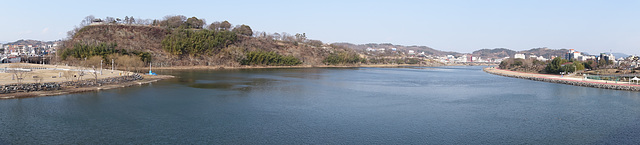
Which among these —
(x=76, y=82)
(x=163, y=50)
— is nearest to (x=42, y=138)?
(x=76, y=82)

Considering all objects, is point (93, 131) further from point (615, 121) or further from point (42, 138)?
point (615, 121)

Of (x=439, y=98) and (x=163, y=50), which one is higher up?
(x=163, y=50)

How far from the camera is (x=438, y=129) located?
47.5ft

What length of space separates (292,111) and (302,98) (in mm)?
5154

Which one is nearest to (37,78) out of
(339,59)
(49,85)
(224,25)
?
(49,85)

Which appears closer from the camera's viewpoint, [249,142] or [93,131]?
[249,142]

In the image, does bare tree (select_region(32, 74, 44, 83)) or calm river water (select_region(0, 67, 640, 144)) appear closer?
calm river water (select_region(0, 67, 640, 144))

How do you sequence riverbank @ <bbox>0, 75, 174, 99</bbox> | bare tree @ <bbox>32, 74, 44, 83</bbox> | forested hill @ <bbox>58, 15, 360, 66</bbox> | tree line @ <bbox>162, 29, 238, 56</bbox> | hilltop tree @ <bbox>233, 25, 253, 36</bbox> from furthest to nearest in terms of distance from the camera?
hilltop tree @ <bbox>233, 25, 253, 36</bbox> → tree line @ <bbox>162, 29, 238, 56</bbox> → forested hill @ <bbox>58, 15, 360, 66</bbox> → bare tree @ <bbox>32, 74, 44, 83</bbox> → riverbank @ <bbox>0, 75, 174, 99</bbox>

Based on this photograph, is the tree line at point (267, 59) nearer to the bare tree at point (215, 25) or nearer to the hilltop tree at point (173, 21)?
the bare tree at point (215, 25)

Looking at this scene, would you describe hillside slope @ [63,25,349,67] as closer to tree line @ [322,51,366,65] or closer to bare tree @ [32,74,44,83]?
tree line @ [322,51,366,65]

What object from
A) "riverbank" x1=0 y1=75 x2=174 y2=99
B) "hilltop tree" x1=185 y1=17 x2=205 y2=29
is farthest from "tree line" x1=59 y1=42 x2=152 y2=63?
"hilltop tree" x1=185 y1=17 x2=205 y2=29

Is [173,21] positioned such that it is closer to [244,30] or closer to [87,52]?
[244,30]

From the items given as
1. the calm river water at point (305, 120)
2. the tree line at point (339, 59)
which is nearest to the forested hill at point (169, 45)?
the tree line at point (339, 59)

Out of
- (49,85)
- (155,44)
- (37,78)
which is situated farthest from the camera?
(155,44)
